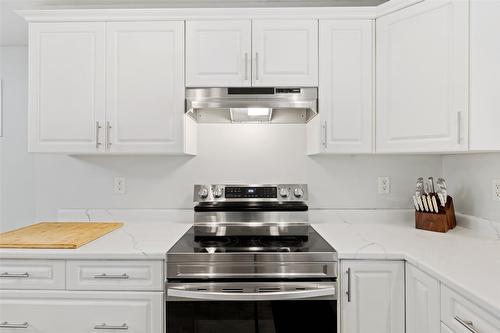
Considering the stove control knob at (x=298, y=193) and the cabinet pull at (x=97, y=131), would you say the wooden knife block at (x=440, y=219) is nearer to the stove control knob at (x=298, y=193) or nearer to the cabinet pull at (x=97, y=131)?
the stove control knob at (x=298, y=193)

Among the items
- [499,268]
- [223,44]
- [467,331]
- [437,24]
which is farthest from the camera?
[223,44]

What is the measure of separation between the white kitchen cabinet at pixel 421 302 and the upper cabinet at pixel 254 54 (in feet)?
3.80

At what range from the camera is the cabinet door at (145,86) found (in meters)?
1.94

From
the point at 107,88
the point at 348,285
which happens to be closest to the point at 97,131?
the point at 107,88

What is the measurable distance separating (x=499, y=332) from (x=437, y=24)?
4.75 feet

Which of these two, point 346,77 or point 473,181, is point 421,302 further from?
point 346,77

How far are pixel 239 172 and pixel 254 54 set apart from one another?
0.79 meters

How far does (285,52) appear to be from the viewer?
76.2 inches

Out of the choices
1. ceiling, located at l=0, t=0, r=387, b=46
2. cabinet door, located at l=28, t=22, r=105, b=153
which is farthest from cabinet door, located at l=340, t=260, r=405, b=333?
ceiling, located at l=0, t=0, r=387, b=46

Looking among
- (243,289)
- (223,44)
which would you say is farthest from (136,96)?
(243,289)

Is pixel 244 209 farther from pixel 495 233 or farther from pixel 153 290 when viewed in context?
pixel 495 233

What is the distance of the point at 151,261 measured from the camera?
4.99 ft

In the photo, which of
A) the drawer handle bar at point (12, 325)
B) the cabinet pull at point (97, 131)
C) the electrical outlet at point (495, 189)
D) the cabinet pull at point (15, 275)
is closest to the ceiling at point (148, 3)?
the cabinet pull at point (97, 131)

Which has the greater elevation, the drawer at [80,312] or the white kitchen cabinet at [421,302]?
the white kitchen cabinet at [421,302]
